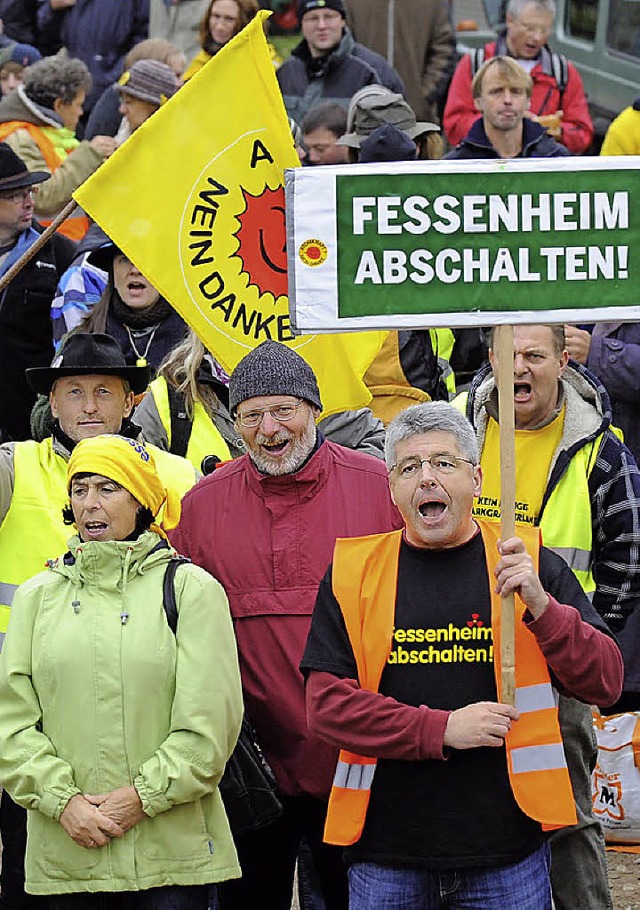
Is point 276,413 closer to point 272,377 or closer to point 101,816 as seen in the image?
point 272,377

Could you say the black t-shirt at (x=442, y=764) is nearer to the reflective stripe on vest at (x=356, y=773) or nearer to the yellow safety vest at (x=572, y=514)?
the reflective stripe on vest at (x=356, y=773)

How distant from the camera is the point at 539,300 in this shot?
4117 millimetres

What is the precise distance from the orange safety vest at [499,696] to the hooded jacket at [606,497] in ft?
3.42

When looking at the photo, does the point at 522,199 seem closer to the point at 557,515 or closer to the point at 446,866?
the point at 557,515

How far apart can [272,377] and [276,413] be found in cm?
10

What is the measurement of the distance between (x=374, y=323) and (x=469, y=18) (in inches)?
372

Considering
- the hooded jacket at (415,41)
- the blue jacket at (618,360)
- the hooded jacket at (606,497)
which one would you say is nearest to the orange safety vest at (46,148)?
the hooded jacket at (415,41)

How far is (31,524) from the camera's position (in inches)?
200

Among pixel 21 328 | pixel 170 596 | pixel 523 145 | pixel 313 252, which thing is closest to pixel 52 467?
pixel 170 596

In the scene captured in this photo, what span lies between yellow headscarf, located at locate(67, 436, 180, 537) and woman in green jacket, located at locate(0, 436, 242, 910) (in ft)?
0.10

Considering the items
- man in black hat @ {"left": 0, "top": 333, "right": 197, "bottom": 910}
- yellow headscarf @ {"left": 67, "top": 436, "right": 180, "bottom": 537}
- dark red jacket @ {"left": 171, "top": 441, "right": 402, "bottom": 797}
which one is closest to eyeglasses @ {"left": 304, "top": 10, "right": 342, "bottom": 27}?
man in black hat @ {"left": 0, "top": 333, "right": 197, "bottom": 910}

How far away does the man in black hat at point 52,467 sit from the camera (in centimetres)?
507

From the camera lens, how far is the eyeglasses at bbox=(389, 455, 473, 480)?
13.5ft

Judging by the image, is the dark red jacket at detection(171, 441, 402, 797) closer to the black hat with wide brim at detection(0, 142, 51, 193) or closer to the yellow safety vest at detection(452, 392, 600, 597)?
the yellow safety vest at detection(452, 392, 600, 597)
